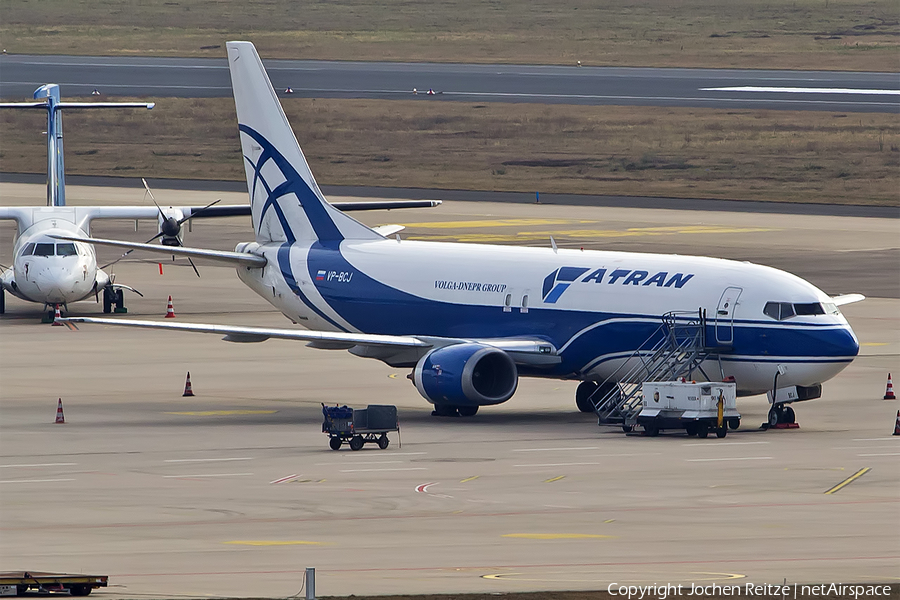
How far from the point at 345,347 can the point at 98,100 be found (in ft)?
284

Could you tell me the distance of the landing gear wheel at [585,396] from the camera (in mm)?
40094

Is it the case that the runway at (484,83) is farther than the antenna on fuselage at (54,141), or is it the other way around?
the runway at (484,83)

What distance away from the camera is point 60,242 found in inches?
2186

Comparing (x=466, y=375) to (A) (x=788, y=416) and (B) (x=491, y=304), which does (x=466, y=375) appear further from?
(A) (x=788, y=416)

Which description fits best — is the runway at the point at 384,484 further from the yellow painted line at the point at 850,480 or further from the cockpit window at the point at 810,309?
the cockpit window at the point at 810,309

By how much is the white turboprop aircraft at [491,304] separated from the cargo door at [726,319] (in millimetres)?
20

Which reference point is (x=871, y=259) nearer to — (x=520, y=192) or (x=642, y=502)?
(x=520, y=192)

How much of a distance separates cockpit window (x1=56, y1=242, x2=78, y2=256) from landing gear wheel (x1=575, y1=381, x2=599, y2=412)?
21.1 m

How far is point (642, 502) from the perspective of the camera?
28.6 m

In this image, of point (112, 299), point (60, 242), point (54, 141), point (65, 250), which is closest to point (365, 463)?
point (65, 250)

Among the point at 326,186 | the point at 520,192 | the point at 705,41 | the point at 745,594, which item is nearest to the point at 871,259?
the point at 520,192

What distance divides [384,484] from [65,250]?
27465 mm

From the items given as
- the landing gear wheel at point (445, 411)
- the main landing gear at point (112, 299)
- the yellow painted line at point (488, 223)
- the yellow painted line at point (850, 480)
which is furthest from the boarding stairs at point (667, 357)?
the yellow painted line at point (488, 223)

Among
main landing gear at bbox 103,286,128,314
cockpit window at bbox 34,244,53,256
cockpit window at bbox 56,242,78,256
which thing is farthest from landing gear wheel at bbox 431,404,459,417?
main landing gear at bbox 103,286,128,314
